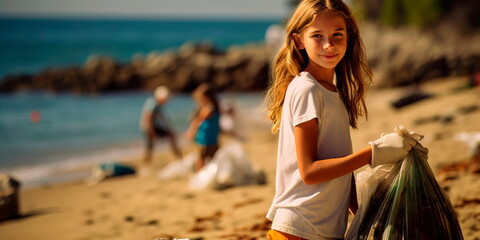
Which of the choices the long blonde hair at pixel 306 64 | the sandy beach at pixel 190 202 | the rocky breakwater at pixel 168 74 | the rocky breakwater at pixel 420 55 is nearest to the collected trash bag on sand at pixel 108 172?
the sandy beach at pixel 190 202

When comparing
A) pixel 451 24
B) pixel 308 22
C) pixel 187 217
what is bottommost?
pixel 187 217

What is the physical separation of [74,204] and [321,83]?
5.85m

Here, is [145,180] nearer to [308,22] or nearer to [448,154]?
[448,154]

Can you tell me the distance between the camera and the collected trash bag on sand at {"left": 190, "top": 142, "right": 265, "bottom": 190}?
6.64 metres

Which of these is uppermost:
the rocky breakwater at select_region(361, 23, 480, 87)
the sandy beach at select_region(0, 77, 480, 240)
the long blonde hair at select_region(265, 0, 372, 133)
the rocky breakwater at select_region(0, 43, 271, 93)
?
the rocky breakwater at select_region(0, 43, 271, 93)

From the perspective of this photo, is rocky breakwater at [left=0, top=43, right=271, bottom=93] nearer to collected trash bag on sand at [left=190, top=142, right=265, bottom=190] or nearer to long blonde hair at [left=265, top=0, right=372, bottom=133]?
collected trash bag on sand at [left=190, top=142, right=265, bottom=190]

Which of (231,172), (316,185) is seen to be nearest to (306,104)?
(316,185)

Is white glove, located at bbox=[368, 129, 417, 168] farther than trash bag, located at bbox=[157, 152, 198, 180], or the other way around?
trash bag, located at bbox=[157, 152, 198, 180]

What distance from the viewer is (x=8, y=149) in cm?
1349

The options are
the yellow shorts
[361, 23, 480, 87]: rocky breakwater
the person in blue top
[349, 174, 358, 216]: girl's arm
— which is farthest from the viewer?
[361, 23, 480, 87]: rocky breakwater

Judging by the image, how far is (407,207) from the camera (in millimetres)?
2340


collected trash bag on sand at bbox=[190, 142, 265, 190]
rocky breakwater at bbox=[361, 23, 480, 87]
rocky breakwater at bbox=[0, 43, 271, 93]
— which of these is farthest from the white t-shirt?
rocky breakwater at bbox=[0, 43, 271, 93]

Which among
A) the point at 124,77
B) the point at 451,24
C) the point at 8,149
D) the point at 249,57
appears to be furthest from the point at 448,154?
the point at 124,77

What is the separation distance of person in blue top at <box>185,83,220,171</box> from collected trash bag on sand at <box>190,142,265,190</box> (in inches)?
44.4
